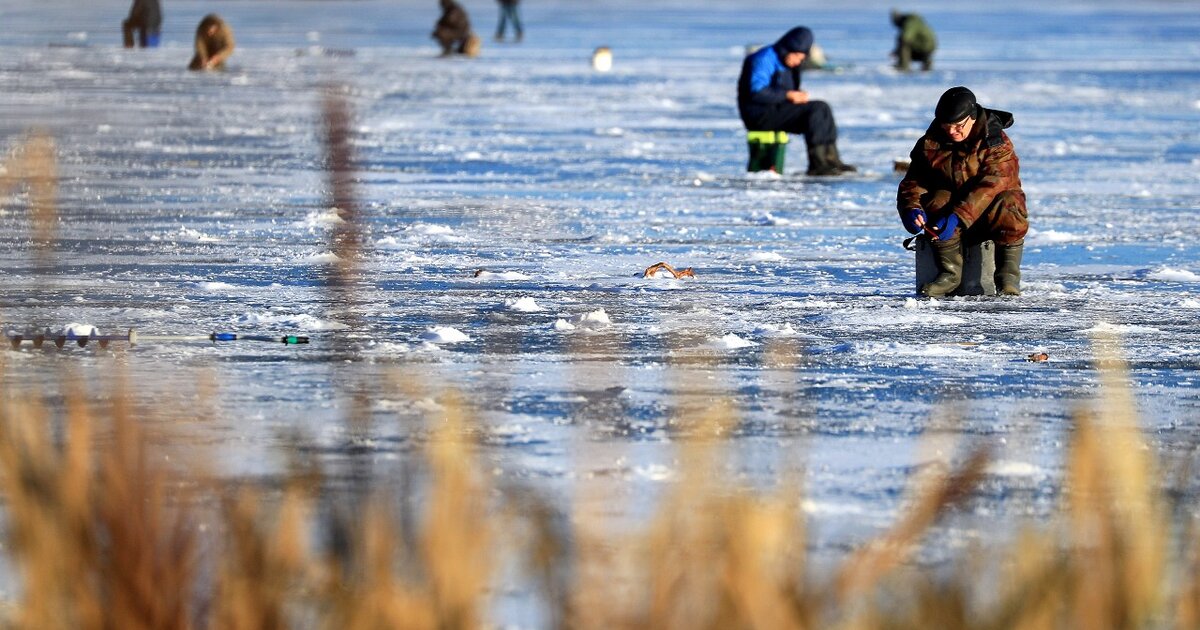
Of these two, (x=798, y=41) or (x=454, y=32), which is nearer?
(x=798, y=41)

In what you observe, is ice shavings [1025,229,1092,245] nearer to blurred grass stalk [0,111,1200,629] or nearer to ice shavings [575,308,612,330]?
ice shavings [575,308,612,330]

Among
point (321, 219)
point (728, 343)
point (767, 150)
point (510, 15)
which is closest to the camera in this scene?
point (728, 343)

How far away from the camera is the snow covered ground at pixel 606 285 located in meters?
6.09

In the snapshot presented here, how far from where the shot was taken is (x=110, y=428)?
6.00m

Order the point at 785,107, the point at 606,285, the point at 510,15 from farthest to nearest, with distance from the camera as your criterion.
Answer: the point at 510,15 → the point at 785,107 → the point at 606,285

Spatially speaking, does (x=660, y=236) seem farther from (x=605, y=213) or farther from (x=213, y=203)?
(x=213, y=203)

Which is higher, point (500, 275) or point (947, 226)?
point (947, 226)

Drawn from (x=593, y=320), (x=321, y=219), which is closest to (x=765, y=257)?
(x=593, y=320)

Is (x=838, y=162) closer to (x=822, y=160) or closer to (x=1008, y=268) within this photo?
(x=822, y=160)

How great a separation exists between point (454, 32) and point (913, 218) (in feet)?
86.2

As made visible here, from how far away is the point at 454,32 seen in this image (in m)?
34.8

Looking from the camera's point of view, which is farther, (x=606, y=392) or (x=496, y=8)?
(x=496, y=8)

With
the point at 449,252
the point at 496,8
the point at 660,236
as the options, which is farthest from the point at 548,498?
the point at 496,8

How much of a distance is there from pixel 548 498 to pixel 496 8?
61.6m
